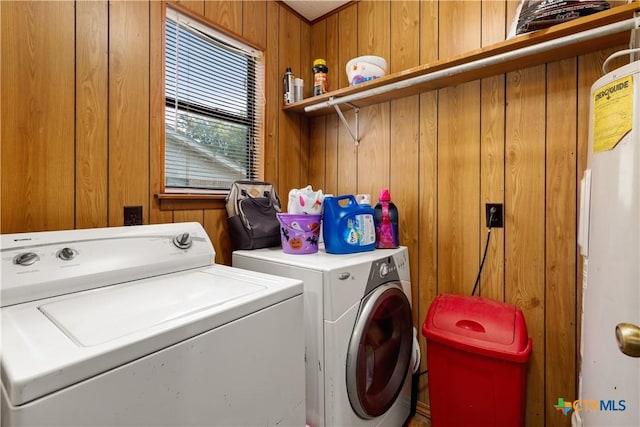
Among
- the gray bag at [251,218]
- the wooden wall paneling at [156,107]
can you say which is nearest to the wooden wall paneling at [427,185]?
the gray bag at [251,218]

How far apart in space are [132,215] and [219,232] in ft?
1.54

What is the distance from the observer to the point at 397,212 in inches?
71.9

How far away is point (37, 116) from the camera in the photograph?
1.20m

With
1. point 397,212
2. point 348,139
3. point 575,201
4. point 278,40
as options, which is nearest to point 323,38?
point 278,40

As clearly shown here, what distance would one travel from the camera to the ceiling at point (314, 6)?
2178 millimetres

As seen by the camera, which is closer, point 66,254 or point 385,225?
point 66,254

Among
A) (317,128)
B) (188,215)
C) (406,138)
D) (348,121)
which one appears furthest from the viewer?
(317,128)

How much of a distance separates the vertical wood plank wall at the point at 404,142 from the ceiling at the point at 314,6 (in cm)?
9

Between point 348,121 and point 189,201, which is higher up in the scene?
point 348,121

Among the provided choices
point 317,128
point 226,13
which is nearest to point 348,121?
point 317,128

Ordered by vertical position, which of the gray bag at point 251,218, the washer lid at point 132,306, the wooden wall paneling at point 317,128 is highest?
the wooden wall paneling at point 317,128

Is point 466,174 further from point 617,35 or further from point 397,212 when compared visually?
point 617,35

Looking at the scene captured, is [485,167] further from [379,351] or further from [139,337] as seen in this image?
[139,337]

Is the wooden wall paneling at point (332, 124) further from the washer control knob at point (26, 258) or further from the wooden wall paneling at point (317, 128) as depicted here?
the washer control knob at point (26, 258)
